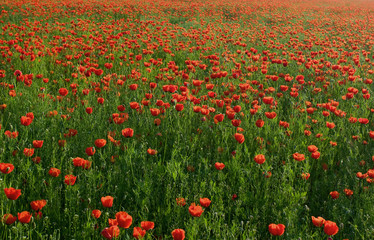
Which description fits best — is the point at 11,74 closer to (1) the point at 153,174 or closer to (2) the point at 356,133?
(1) the point at 153,174

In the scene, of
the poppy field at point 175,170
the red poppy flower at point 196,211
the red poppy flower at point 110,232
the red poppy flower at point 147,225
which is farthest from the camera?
the poppy field at point 175,170

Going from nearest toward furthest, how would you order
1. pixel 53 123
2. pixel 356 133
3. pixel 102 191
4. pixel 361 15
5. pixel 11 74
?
pixel 102 191
pixel 53 123
pixel 356 133
pixel 11 74
pixel 361 15

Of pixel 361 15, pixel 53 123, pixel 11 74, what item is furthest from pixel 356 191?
pixel 361 15

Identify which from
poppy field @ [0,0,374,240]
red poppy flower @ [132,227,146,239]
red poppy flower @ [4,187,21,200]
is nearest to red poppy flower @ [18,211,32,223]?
poppy field @ [0,0,374,240]

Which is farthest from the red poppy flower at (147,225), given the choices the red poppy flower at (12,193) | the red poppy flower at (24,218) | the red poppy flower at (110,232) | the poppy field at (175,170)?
the red poppy flower at (12,193)

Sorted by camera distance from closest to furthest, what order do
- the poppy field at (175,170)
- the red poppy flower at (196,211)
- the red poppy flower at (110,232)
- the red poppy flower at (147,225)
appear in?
the red poppy flower at (110,232) < the red poppy flower at (147,225) < the red poppy flower at (196,211) < the poppy field at (175,170)

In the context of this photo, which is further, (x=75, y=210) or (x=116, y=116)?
(x=116, y=116)

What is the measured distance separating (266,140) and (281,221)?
3.62 feet

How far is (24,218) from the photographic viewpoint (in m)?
1.57

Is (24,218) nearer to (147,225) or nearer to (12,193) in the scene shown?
(12,193)

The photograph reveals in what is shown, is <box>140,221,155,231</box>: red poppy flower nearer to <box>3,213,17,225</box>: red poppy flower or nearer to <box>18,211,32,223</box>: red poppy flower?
<box>18,211,32,223</box>: red poppy flower

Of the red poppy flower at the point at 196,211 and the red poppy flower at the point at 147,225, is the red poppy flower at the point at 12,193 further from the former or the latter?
the red poppy flower at the point at 196,211

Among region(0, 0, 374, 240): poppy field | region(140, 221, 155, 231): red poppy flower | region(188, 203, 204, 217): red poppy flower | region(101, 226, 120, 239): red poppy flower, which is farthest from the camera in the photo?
region(0, 0, 374, 240): poppy field

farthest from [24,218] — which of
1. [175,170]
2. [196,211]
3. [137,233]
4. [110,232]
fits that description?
[175,170]
